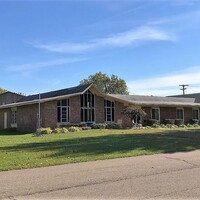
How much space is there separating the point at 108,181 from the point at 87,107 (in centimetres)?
2647

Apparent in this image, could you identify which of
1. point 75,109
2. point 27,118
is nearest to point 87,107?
point 75,109

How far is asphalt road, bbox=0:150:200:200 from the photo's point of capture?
24.7 ft

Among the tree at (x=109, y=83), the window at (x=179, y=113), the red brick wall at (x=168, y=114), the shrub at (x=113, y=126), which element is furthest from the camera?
the tree at (x=109, y=83)

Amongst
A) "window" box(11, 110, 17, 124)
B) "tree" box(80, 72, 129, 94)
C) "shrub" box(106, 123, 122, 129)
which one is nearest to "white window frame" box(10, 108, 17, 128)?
"window" box(11, 110, 17, 124)

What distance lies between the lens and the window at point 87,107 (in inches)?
1382

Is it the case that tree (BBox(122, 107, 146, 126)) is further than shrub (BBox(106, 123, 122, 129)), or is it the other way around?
tree (BBox(122, 107, 146, 126))

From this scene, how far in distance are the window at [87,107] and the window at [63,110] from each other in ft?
5.25

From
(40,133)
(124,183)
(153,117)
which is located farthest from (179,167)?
(153,117)

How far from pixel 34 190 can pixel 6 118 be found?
33146mm

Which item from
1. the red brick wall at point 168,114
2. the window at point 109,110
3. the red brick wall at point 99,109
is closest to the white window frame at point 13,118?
the red brick wall at point 99,109

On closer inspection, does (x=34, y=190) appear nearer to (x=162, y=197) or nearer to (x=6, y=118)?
(x=162, y=197)

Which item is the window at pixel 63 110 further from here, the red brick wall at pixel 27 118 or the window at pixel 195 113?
the window at pixel 195 113

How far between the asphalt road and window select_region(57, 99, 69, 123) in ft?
71.9

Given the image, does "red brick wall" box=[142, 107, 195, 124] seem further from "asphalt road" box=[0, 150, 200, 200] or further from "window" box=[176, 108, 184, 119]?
"asphalt road" box=[0, 150, 200, 200]
